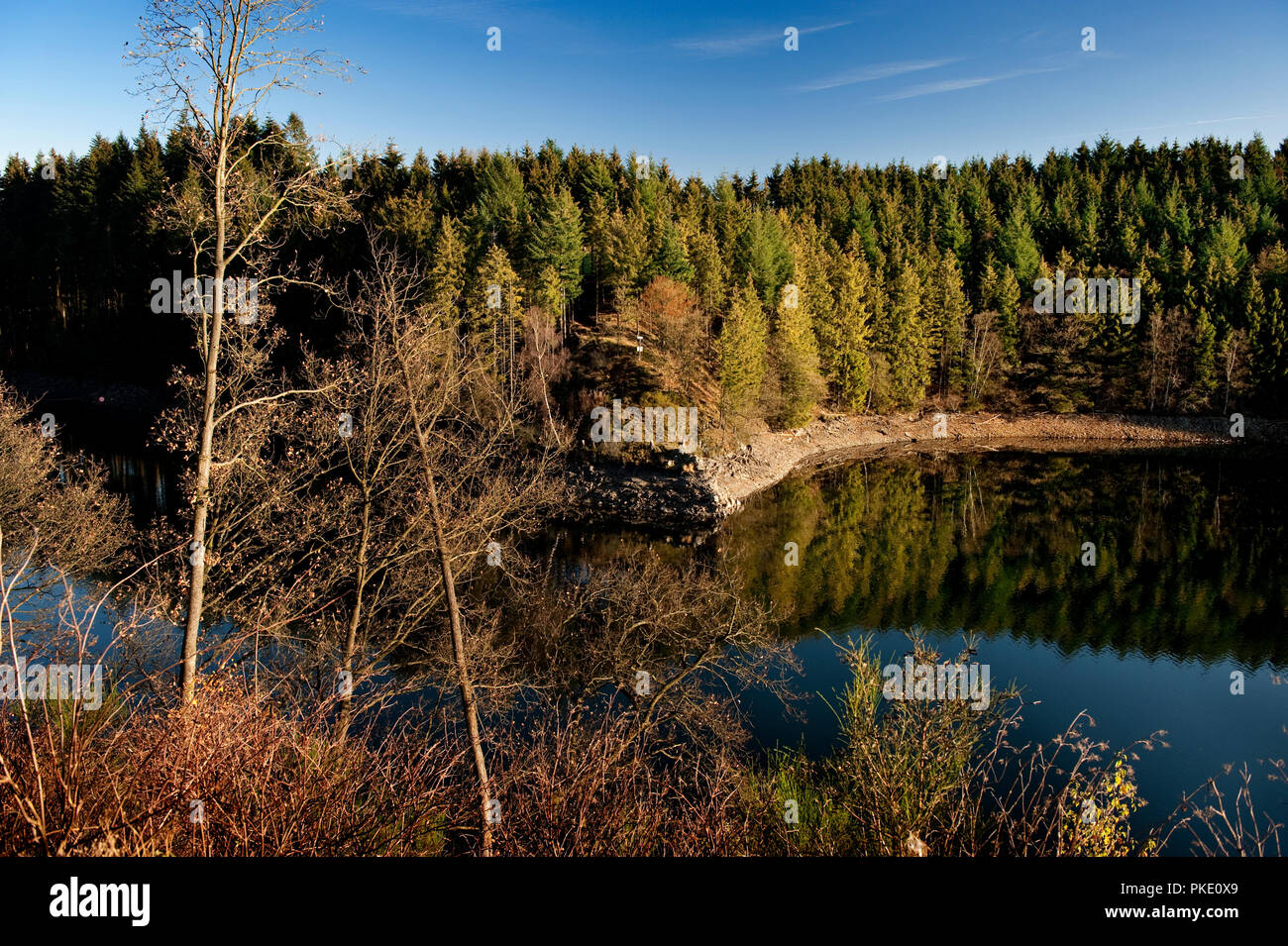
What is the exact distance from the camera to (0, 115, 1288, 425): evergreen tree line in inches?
1820

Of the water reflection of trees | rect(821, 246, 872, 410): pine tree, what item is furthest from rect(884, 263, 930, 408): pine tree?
the water reflection of trees

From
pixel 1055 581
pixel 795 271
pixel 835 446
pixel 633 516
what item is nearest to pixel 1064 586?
pixel 1055 581

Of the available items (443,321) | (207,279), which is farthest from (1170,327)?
(207,279)

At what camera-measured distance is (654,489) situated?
36562 mm

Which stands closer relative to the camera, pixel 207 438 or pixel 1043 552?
pixel 207 438

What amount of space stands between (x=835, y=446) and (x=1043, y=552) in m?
22.8

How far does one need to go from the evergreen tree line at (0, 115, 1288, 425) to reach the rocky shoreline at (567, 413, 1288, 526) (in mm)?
1573

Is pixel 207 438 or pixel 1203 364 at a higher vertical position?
pixel 1203 364

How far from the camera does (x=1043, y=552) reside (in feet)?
95.8

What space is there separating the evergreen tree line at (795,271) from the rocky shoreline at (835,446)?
5.16 feet

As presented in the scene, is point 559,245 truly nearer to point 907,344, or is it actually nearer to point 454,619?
point 907,344

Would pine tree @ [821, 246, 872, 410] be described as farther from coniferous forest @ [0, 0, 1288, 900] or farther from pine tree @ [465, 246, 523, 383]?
pine tree @ [465, 246, 523, 383]

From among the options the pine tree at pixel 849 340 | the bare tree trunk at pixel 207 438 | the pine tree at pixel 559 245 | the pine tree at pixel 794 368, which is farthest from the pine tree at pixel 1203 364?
the bare tree trunk at pixel 207 438

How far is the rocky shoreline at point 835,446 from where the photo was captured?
35375 mm
